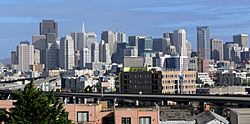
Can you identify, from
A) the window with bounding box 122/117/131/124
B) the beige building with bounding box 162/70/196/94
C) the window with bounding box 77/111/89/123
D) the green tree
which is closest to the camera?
the green tree

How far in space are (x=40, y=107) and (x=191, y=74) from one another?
5565 inches

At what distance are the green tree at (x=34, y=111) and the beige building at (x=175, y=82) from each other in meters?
126

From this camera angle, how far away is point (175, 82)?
496 ft

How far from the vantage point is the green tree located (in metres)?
18.3

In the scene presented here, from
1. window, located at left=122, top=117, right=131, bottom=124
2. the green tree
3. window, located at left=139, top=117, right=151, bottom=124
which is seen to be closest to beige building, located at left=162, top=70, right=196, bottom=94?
window, located at left=139, top=117, right=151, bottom=124

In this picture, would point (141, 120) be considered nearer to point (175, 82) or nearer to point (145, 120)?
point (145, 120)

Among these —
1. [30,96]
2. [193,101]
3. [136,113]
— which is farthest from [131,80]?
[30,96]

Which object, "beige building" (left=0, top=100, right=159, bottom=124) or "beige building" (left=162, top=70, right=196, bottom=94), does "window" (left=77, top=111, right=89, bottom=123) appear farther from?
"beige building" (left=162, top=70, right=196, bottom=94)

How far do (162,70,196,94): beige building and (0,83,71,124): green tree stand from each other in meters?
126

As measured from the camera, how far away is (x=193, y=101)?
94062mm

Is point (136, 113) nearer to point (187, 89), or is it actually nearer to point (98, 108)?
point (98, 108)

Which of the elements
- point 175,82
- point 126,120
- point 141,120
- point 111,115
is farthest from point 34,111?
point 175,82

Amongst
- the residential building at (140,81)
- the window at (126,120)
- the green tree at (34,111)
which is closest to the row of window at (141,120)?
the window at (126,120)

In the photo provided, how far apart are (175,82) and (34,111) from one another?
13354cm
